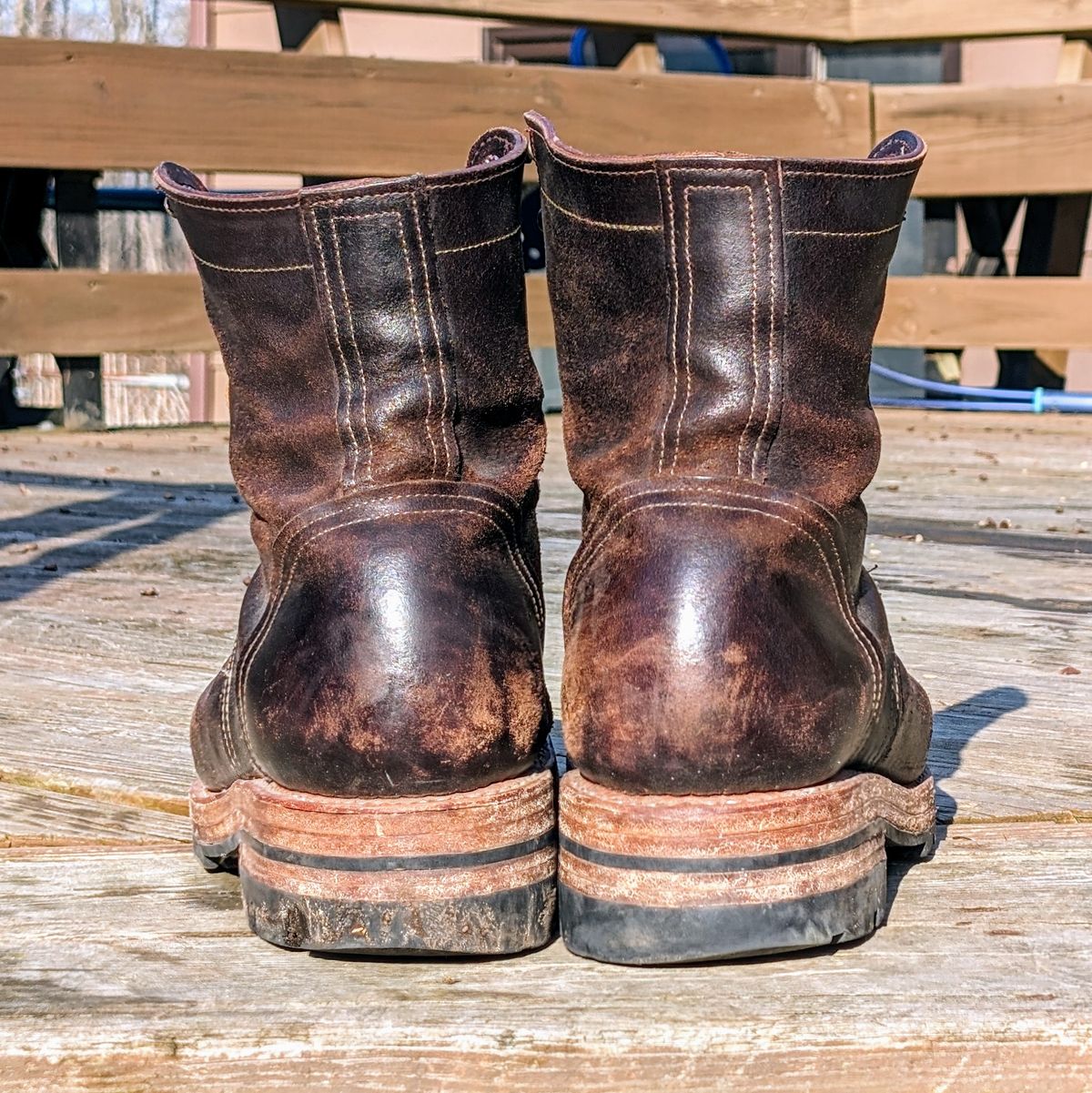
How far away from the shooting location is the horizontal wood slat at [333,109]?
4.82 meters

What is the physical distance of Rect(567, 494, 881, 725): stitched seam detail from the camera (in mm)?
1082

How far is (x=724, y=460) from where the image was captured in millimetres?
1100

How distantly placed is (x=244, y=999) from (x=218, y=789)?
30cm

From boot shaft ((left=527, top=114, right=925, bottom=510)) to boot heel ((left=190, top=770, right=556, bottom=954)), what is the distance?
296 millimetres

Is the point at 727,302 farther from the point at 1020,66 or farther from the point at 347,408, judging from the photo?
the point at 1020,66

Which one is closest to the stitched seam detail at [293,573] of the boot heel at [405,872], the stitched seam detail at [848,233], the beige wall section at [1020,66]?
the boot heel at [405,872]

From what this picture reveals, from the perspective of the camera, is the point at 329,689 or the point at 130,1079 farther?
the point at 329,689

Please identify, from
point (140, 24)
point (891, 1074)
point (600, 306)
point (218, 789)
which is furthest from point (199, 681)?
point (140, 24)

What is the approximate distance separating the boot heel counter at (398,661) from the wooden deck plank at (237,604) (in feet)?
1.20

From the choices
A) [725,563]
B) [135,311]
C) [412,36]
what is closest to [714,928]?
[725,563]

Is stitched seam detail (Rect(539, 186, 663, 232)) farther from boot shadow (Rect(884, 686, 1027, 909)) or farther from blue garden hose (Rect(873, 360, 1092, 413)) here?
blue garden hose (Rect(873, 360, 1092, 413))

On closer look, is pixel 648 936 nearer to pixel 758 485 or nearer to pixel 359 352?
pixel 758 485

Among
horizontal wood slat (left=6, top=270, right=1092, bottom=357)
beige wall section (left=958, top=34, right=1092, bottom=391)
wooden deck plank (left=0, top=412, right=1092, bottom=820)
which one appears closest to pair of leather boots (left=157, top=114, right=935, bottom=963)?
wooden deck plank (left=0, top=412, right=1092, bottom=820)

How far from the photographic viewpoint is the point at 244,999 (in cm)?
95
